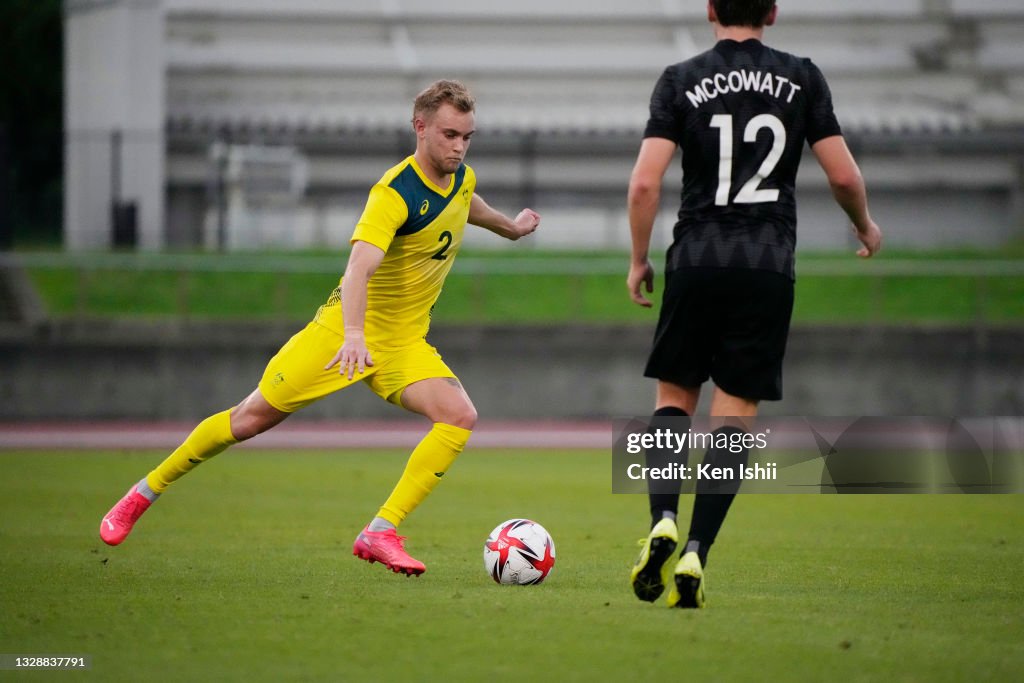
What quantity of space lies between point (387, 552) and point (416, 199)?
5.53 ft

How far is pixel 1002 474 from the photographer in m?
15.2

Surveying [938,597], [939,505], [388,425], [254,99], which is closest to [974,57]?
[254,99]

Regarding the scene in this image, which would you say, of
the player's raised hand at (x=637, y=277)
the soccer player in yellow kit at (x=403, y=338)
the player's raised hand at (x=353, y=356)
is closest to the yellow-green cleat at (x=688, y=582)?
the player's raised hand at (x=637, y=277)

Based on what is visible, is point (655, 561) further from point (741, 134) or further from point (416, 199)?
point (416, 199)

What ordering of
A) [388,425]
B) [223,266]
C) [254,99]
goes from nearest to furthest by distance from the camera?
[388,425], [223,266], [254,99]

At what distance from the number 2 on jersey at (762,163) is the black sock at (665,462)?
0.88 metres

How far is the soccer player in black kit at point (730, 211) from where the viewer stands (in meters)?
5.77

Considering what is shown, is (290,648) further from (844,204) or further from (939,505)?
(939,505)

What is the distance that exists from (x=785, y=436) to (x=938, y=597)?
1117 cm

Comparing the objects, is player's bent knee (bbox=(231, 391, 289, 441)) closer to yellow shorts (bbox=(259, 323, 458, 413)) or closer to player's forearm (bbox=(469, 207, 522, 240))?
yellow shorts (bbox=(259, 323, 458, 413))

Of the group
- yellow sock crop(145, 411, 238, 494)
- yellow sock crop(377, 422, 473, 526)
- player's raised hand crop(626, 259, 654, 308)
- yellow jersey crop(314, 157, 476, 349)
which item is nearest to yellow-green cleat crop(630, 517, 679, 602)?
player's raised hand crop(626, 259, 654, 308)

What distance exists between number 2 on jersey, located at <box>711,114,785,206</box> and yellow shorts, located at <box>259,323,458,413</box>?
2.05m

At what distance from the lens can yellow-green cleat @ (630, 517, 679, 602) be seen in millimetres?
5684

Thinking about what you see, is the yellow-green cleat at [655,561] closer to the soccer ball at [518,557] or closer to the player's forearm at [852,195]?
the soccer ball at [518,557]
